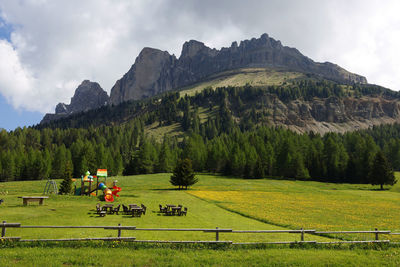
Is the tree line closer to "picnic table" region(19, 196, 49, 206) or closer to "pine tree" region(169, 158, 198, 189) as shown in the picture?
"pine tree" region(169, 158, 198, 189)

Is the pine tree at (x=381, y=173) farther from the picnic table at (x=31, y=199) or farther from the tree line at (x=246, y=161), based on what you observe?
the picnic table at (x=31, y=199)

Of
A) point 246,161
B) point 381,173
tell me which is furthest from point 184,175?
point 381,173

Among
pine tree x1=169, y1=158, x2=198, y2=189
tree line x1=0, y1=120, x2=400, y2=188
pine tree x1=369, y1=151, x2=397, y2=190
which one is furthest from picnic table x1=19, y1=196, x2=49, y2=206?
pine tree x1=369, y1=151, x2=397, y2=190

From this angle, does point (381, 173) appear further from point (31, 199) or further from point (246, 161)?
point (31, 199)

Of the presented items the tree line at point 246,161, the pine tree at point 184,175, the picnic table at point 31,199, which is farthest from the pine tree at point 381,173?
the picnic table at point 31,199

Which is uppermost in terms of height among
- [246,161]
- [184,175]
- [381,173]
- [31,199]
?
[246,161]

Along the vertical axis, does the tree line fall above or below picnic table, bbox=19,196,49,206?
above

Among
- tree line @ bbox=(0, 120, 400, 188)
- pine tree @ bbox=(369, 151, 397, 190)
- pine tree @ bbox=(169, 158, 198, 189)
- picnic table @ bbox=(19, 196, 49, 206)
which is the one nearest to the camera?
picnic table @ bbox=(19, 196, 49, 206)

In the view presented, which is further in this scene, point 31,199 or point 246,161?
point 246,161

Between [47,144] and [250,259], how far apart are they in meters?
181

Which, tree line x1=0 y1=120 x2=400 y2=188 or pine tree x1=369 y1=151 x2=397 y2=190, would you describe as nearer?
pine tree x1=369 y1=151 x2=397 y2=190

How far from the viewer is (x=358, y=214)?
33.8m

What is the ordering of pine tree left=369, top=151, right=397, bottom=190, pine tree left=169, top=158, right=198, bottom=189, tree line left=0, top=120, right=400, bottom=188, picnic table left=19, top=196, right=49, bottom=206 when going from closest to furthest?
picnic table left=19, top=196, right=49, bottom=206, pine tree left=169, top=158, right=198, bottom=189, pine tree left=369, top=151, right=397, bottom=190, tree line left=0, top=120, right=400, bottom=188

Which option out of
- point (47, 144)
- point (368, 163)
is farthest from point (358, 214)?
point (47, 144)
